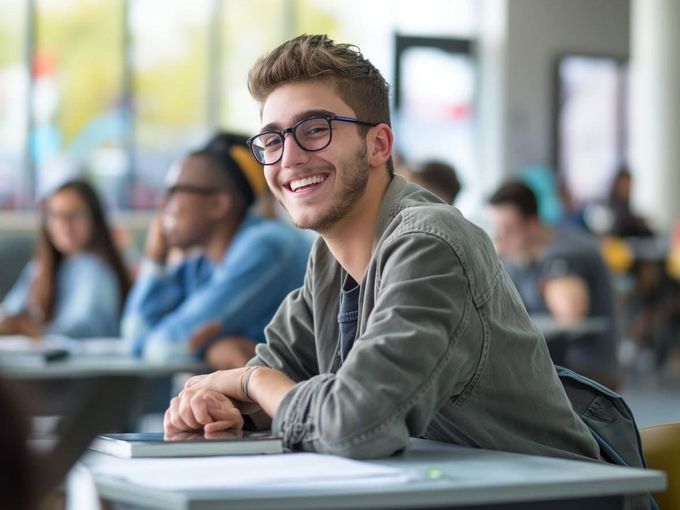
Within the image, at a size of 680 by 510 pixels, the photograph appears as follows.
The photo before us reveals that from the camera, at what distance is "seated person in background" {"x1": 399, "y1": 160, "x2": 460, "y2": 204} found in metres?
5.03

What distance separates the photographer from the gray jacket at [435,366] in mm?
1557

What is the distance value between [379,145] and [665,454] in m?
0.67

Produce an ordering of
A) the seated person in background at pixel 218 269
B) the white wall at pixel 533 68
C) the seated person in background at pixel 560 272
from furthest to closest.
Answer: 1. the white wall at pixel 533 68
2. the seated person in background at pixel 560 272
3. the seated person in background at pixel 218 269

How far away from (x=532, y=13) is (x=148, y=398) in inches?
365

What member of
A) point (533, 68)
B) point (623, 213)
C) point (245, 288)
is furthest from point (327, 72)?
point (533, 68)

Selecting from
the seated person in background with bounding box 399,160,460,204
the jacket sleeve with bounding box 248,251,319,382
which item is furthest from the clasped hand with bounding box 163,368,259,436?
the seated person in background with bounding box 399,160,460,204

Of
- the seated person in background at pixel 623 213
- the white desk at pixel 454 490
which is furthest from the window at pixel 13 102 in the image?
the white desk at pixel 454 490

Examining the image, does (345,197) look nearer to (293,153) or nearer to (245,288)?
(293,153)

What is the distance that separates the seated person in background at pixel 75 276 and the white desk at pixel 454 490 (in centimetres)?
379

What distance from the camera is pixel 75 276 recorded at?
5363 millimetres

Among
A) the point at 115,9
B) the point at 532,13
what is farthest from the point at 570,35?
the point at 115,9

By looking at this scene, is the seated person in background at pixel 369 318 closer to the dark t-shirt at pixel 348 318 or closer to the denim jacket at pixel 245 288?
the dark t-shirt at pixel 348 318

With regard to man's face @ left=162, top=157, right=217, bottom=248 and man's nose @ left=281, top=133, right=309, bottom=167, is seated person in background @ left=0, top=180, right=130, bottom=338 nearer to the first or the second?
man's face @ left=162, top=157, right=217, bottom=248

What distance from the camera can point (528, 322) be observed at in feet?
5.93
